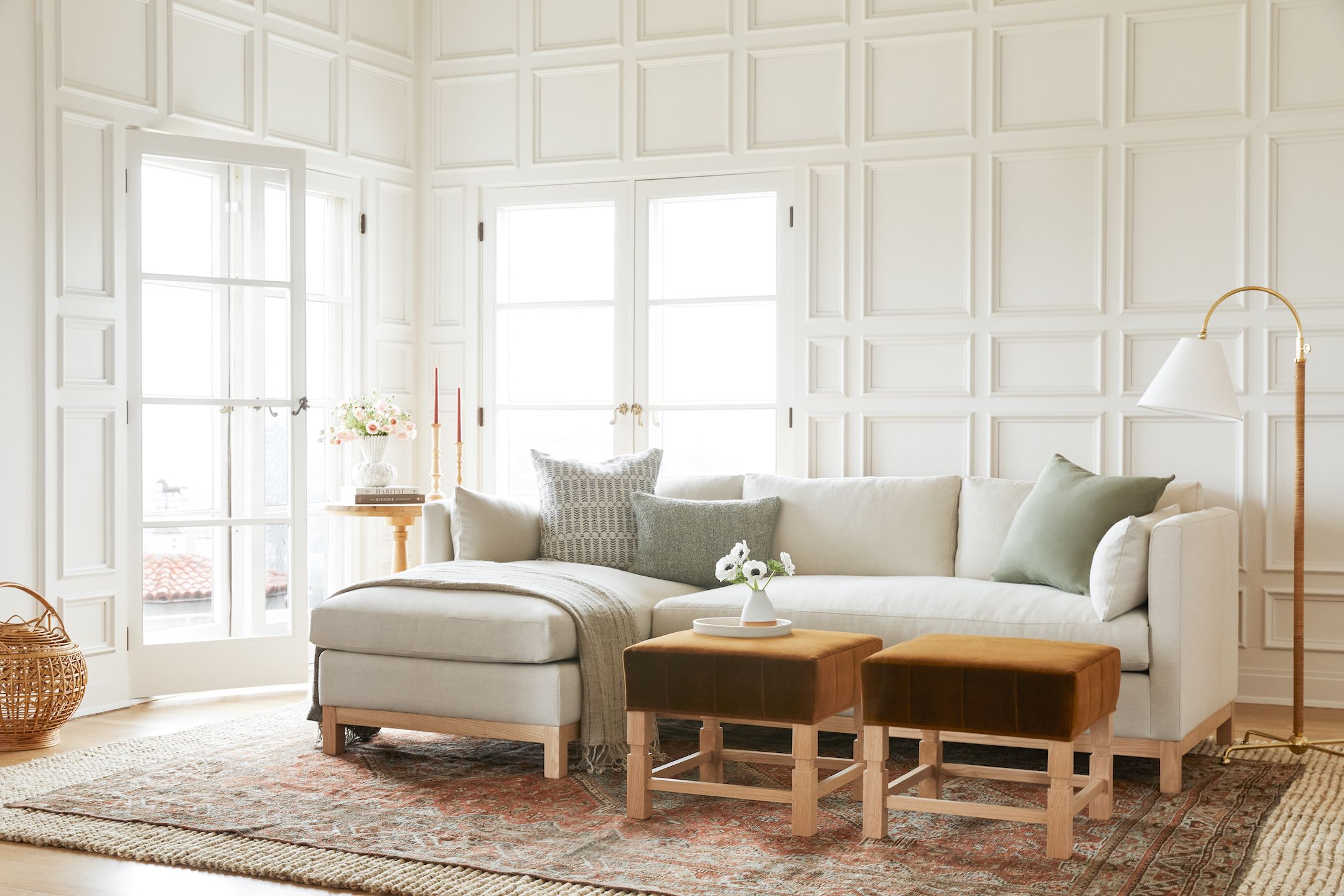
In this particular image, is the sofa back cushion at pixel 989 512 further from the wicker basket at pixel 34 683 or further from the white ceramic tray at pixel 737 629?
the wicker basket at pixel 34 683

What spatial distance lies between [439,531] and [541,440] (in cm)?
133

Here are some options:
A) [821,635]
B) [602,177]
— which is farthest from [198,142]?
[821,635]

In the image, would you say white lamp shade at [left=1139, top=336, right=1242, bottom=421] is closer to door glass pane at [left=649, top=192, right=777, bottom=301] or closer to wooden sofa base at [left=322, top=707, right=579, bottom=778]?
door glass pane at [left=649, top=192, right=777, bottom=301]

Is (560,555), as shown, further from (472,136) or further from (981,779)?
(472,136)

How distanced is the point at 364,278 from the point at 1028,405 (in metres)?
2.87

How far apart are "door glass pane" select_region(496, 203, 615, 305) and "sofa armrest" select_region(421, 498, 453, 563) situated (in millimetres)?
1502

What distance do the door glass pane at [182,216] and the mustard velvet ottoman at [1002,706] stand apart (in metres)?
3.12

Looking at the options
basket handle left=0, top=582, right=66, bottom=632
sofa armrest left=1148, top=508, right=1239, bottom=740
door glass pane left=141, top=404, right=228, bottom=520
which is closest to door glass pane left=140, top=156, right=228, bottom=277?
door glass pane left=141, top=404, right=228, bottom=520

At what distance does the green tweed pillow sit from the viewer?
448 cm

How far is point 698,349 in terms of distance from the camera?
18.3 feet

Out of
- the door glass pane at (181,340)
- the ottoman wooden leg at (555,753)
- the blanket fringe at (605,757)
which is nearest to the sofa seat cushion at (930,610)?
the blanket fringe at (605,757)

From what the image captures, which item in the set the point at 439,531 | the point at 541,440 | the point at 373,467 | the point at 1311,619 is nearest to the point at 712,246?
the point at 541,440

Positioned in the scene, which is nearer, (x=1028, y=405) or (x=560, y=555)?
(x=560, y=555)

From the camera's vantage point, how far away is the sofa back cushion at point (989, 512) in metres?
4.34
